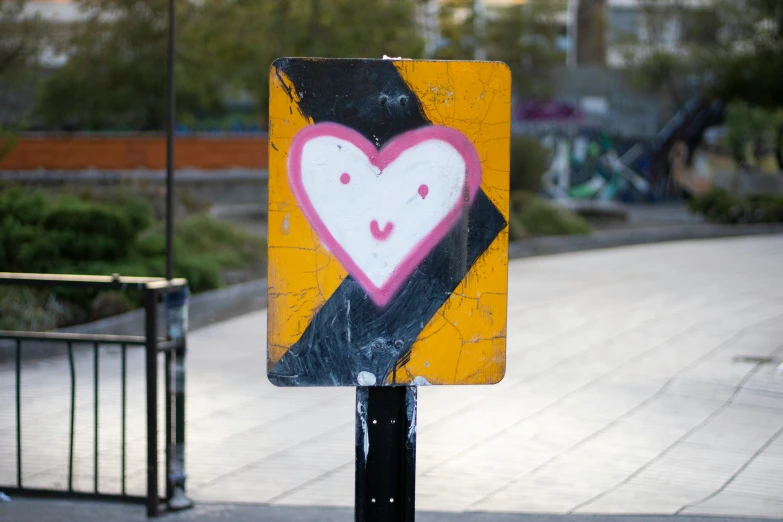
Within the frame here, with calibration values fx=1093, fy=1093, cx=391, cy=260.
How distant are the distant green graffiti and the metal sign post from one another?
32.8m

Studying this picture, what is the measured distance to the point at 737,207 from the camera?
24469 millimetres

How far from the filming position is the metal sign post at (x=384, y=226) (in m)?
2.63

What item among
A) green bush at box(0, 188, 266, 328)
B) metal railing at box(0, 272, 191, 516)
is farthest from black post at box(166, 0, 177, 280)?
green bush at box(0, 188, 266, 328)

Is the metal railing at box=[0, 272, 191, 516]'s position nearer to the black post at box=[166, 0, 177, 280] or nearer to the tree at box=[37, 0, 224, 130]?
the black post at box=[166, 0, 177, 280]

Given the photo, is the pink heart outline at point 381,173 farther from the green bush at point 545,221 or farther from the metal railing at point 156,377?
the green bush at point 545,221

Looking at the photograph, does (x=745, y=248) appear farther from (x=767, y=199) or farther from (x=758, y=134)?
(x=758, y=134)

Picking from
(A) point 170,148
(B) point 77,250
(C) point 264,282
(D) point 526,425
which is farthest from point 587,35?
(A) point 170,148

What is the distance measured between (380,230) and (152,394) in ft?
9.37

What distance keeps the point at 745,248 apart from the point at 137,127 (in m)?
22.7

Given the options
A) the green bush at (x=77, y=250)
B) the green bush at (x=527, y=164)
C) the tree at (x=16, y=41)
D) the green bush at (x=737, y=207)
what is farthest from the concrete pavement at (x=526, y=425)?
the tree at (x=16, y=41)

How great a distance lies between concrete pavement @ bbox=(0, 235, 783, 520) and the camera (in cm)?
586

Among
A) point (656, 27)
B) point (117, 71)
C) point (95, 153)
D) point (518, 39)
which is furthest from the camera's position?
point (518, 39)

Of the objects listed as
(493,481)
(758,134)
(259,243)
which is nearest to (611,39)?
(758,134)

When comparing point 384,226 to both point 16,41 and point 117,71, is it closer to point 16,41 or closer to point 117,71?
point 16,41
